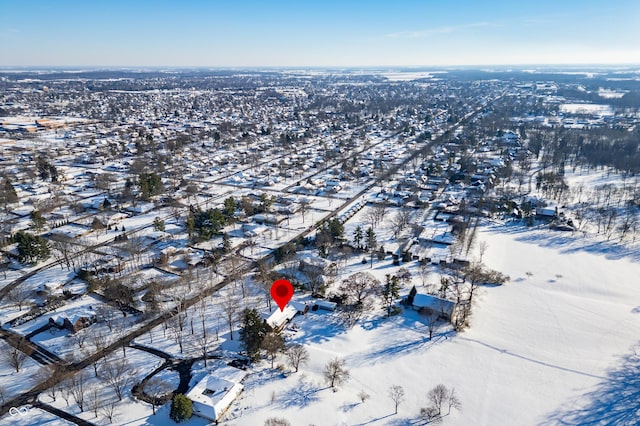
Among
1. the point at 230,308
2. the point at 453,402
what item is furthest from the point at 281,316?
the point at 453,402

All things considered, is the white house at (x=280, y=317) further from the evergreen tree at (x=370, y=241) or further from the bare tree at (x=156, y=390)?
the evergreen tree at (x=370, y=241)

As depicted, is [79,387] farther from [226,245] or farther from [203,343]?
[226,245]

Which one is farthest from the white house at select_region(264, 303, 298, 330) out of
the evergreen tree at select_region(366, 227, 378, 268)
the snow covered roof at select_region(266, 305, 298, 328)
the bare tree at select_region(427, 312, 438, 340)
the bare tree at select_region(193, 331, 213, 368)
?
the evergreen tree at select_region(366, 227, 378, 268)

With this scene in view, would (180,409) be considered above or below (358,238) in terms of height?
below

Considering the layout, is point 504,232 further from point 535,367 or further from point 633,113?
point 633,113

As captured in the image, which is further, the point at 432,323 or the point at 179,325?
the point at 179,325

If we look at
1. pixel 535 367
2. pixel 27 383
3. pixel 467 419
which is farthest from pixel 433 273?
pixel 27 383
